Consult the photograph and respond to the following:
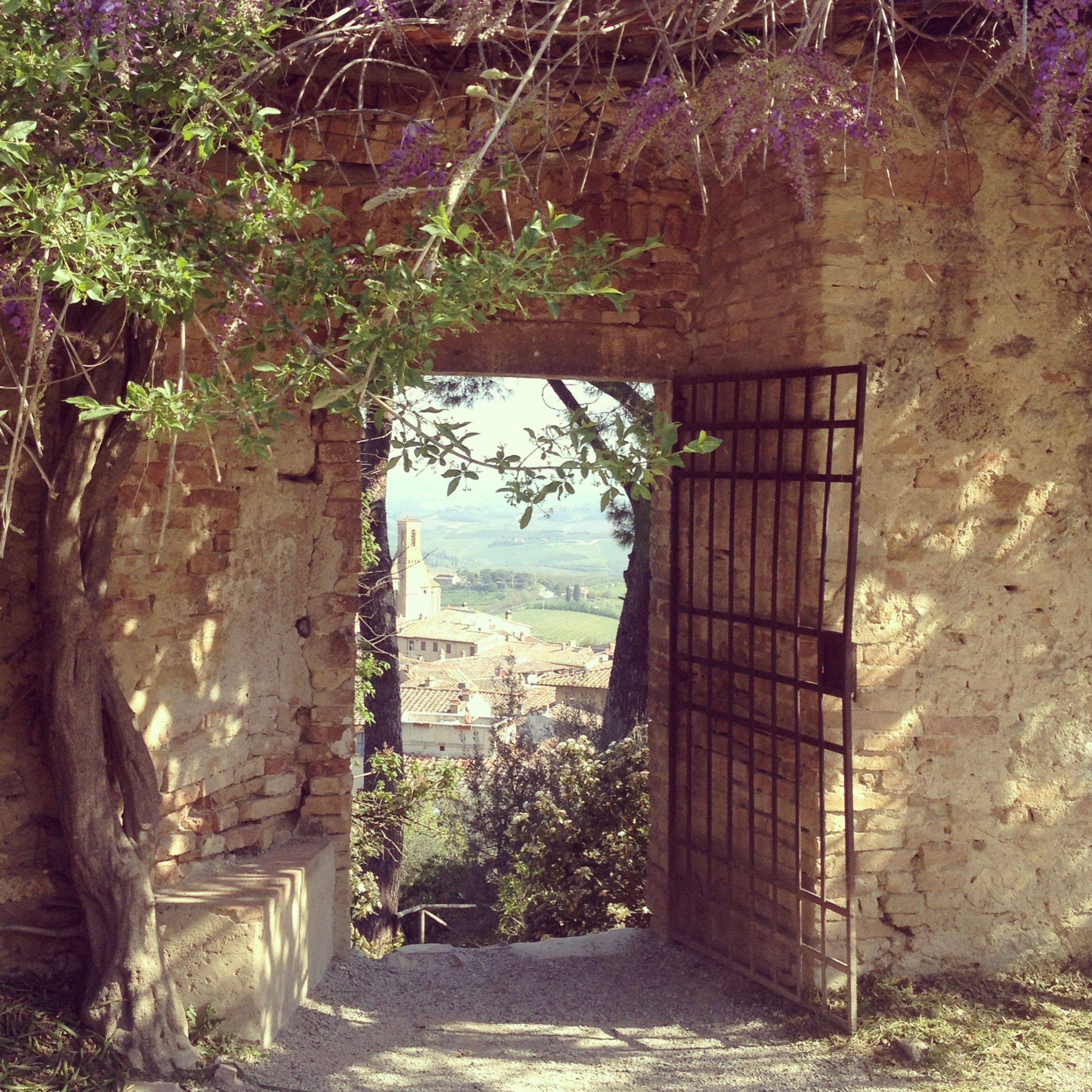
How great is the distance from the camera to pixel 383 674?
26.0 ft

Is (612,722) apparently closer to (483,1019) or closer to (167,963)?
(483,1019)

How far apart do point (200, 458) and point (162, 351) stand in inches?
17.2

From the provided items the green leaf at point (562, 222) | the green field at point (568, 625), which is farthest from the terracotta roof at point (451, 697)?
the green leaf at point (562, 222)

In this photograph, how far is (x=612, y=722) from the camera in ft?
29.3

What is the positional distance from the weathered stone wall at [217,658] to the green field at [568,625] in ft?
69.7

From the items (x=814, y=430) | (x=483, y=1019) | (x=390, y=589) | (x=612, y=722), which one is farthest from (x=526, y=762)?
(x=814, y=430)

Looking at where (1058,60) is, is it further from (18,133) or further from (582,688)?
(582,688)

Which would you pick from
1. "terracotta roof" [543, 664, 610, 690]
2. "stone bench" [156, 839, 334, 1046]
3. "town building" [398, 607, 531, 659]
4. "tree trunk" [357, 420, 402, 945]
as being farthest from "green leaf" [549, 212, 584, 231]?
"town building" [398, 607, 531, 659]

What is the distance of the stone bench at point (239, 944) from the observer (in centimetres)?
342

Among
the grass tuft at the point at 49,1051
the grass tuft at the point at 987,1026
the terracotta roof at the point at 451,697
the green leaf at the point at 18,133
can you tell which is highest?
the green leaf at the point at 18,133

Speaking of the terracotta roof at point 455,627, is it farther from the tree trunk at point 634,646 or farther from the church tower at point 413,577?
the tree trunk at point 634,646

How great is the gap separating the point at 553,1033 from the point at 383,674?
13.9 feet

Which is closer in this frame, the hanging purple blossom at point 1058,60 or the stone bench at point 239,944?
the hanging purple blossom at point 1058,60

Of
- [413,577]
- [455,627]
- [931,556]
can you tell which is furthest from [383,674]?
[455,627]
